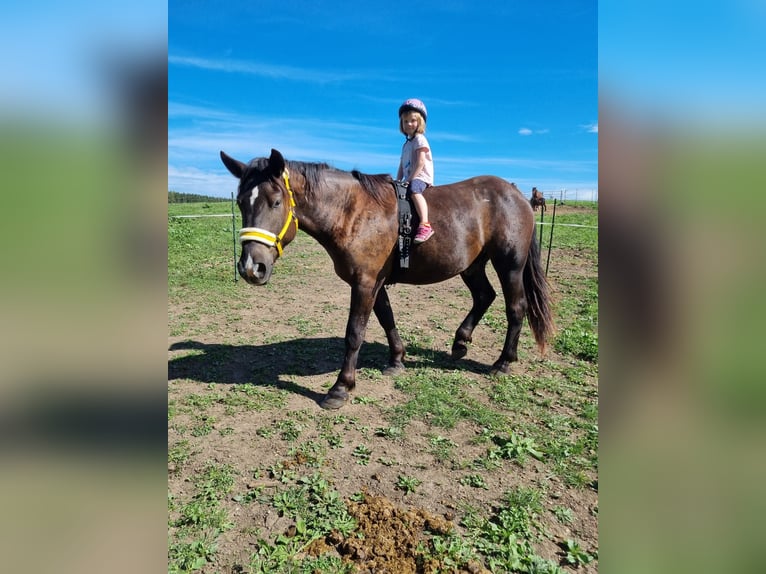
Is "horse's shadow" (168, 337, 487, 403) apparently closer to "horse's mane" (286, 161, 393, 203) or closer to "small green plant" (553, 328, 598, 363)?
"small green plant" (553, 328, 598, 363)

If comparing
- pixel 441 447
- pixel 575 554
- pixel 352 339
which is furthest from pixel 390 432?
pixel 575 554

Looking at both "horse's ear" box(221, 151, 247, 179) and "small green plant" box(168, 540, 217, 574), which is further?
"horse's ear" box(221, 151, 247, 179)

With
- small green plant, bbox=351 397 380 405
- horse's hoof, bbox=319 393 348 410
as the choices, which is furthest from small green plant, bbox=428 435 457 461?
horse's hoof, bbox=319 393 348 410

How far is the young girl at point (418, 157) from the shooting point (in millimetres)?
4215

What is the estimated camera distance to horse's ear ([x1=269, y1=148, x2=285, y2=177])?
3.35m

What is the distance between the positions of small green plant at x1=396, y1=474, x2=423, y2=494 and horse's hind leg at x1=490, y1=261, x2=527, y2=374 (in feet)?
7.14

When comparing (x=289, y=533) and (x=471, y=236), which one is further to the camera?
(x=471, y=236)

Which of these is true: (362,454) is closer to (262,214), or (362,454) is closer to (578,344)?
(262,214)

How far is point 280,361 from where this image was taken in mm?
5238
